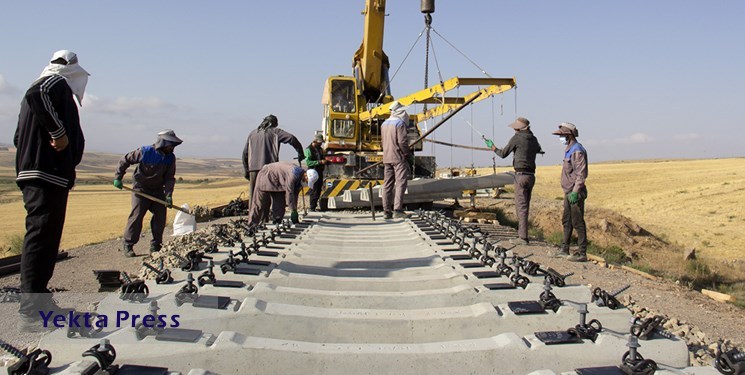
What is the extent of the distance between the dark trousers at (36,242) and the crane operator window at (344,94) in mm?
11206

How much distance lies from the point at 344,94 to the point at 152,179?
7.47m

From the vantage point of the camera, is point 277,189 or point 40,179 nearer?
point 40,179

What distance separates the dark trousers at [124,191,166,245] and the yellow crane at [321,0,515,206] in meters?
5.17


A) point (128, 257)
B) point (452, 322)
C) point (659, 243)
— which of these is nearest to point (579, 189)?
point (452, 322)

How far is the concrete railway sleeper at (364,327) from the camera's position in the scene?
2736 millimetres

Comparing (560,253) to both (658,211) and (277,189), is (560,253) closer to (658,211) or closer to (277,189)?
(277,189)

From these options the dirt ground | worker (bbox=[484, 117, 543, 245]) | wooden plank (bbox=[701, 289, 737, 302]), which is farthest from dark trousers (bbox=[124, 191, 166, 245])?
wooden plank (bbox=[701, 289, 737, 302])

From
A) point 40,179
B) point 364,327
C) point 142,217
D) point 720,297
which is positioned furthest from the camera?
point 142,217

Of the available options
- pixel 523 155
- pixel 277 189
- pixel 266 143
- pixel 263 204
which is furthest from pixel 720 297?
pixel 266 143

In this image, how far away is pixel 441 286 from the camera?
14.0ft

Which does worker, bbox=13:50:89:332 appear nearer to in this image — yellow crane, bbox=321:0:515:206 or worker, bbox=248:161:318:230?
worker, bbox=248:161:318:230

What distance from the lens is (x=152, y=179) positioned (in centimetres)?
810

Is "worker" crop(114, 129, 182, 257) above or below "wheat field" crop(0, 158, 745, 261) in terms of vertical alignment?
above

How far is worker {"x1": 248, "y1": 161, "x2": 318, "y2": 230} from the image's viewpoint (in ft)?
24.5
